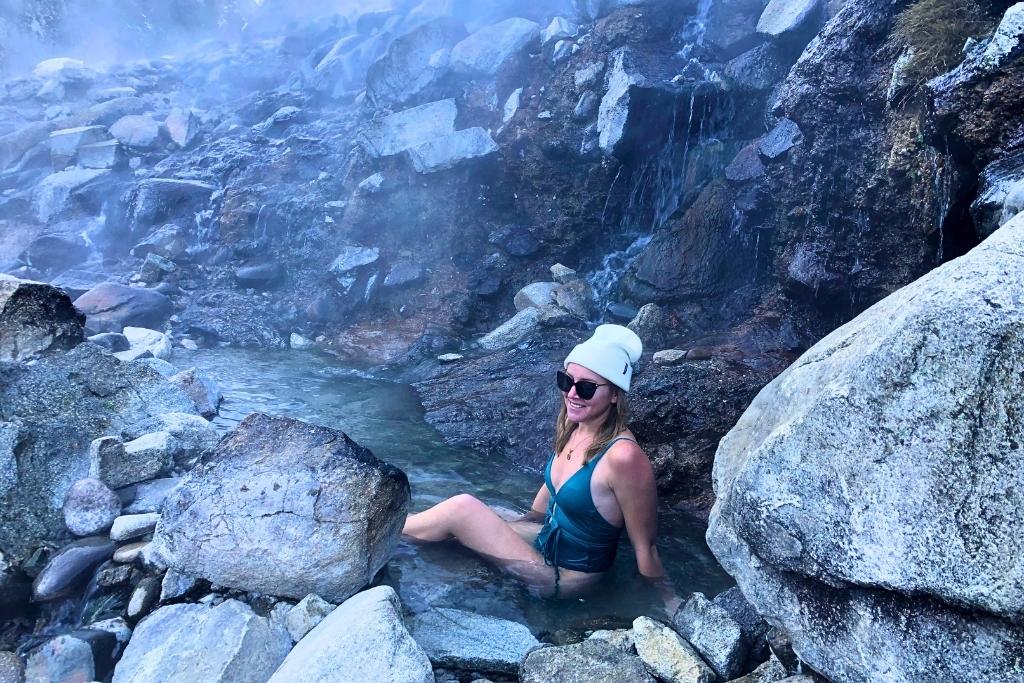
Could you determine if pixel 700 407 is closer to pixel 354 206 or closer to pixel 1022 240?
pixel 1022 240

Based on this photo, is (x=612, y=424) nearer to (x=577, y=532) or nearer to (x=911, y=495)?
(x=577, y=532)

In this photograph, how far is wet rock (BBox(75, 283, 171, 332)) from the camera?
9328 millimetres

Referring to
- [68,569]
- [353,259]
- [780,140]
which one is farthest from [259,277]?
[68,569]

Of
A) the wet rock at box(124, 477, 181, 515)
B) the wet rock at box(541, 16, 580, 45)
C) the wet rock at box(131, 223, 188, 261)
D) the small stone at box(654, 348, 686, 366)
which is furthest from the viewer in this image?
the wet rock at box(541, 16, 580, 45)

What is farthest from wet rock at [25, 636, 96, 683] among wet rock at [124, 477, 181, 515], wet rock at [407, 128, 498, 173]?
wet rock at [407, 128, 498, 173]

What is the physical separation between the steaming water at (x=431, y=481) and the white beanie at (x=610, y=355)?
107cm

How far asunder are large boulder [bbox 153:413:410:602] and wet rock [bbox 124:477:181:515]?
1.73 ft

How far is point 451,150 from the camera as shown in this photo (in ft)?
36.5

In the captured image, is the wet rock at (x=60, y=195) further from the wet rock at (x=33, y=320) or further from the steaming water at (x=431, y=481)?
the wet rock at (x=33, y=320)

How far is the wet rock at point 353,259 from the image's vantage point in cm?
1092

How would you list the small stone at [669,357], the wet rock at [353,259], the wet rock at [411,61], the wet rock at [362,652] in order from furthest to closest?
the wet rock at [411,61] < the wet rock at [353,259] < the small stone at [669,357] < the wet rock at [362,652]

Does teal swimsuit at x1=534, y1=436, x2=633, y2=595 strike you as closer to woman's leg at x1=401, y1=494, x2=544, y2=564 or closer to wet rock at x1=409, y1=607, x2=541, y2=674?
woman's leg at x1=401, y1=494, x2=544, y2=564

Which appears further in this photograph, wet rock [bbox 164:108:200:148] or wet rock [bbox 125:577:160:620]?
wet rock [bbox 164:108:200:148]

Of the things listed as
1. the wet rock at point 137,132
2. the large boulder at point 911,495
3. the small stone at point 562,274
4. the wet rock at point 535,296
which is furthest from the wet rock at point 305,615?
the wet rock at point 137,132
